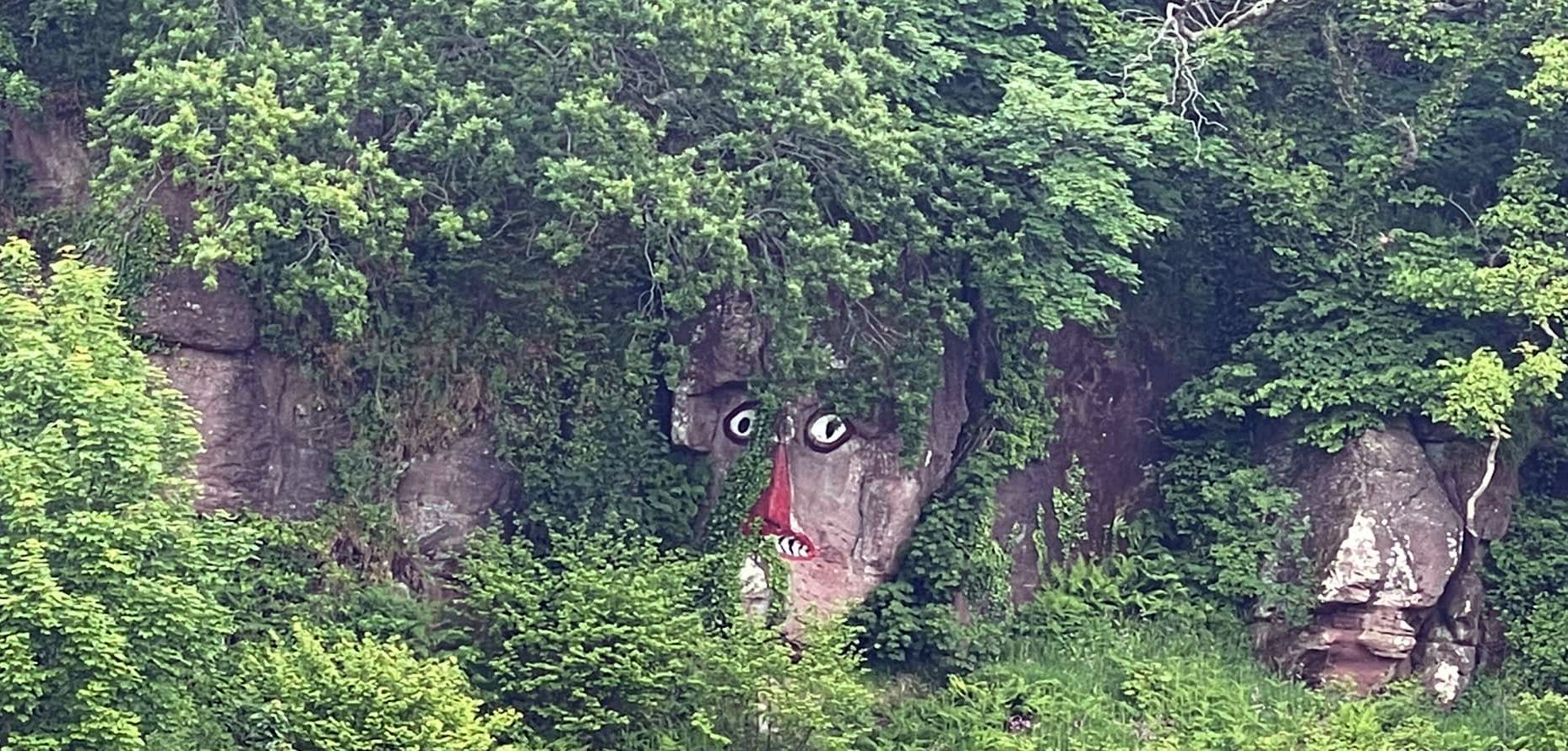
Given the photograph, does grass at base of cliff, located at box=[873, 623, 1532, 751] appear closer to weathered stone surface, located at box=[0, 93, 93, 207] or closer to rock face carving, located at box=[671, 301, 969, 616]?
rock face carving, located at box=[671, 301, 969, 616]

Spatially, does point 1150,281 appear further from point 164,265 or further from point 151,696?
point 151,696

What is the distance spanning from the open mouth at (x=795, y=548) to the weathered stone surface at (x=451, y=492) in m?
1.77

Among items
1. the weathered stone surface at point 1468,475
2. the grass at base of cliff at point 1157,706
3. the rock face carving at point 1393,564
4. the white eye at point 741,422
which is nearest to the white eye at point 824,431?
the white eye at point 741,422

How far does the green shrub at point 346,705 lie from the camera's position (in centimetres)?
1144

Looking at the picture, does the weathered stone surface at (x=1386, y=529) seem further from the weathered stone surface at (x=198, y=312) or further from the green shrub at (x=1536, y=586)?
the weathered stone surface at (x=198, y=312)

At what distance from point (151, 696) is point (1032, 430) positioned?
6.48m

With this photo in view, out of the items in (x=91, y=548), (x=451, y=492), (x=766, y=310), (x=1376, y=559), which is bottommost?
(x=91, y=548)

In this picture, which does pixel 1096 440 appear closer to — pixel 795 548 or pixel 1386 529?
pixel 1386 529

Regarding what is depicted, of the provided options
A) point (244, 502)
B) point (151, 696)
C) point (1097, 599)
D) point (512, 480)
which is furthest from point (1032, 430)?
point (151, 696)

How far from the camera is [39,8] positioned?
13570mm

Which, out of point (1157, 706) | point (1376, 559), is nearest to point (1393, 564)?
point (1376, 559)

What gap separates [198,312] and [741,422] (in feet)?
11.2

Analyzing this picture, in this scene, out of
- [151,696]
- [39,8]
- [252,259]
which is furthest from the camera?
[39,8]

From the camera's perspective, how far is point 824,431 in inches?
576
